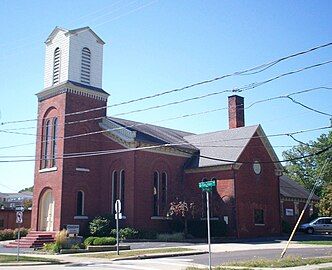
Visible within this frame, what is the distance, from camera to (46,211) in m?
39.8

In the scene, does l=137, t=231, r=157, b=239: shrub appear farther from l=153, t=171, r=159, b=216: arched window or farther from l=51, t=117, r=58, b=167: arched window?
l=51, t=117, r=58, b=167: arched window

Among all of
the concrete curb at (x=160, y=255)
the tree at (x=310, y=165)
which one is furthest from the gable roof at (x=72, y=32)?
the tree at (x=310, y=165)

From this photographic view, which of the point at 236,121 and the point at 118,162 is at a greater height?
the point at 236,121

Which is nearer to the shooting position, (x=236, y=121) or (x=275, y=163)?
(x=275, y=163)

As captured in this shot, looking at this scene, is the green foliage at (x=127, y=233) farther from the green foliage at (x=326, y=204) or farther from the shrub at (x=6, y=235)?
the green foliage at (x=326, y=204)

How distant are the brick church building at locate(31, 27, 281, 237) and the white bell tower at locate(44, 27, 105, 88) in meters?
0.08

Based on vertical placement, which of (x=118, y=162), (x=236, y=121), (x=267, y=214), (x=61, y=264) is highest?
(x=236, y=121)

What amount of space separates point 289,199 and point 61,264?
34.7m

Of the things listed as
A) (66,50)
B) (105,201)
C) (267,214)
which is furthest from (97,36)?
(267,214)

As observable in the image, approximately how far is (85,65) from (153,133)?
8.56m

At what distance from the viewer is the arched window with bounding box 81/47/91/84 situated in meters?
40.6

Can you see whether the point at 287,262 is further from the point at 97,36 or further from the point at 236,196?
the point at 97,36

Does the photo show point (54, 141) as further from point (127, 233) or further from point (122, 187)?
point (127, 233)

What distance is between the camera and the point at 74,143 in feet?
128
